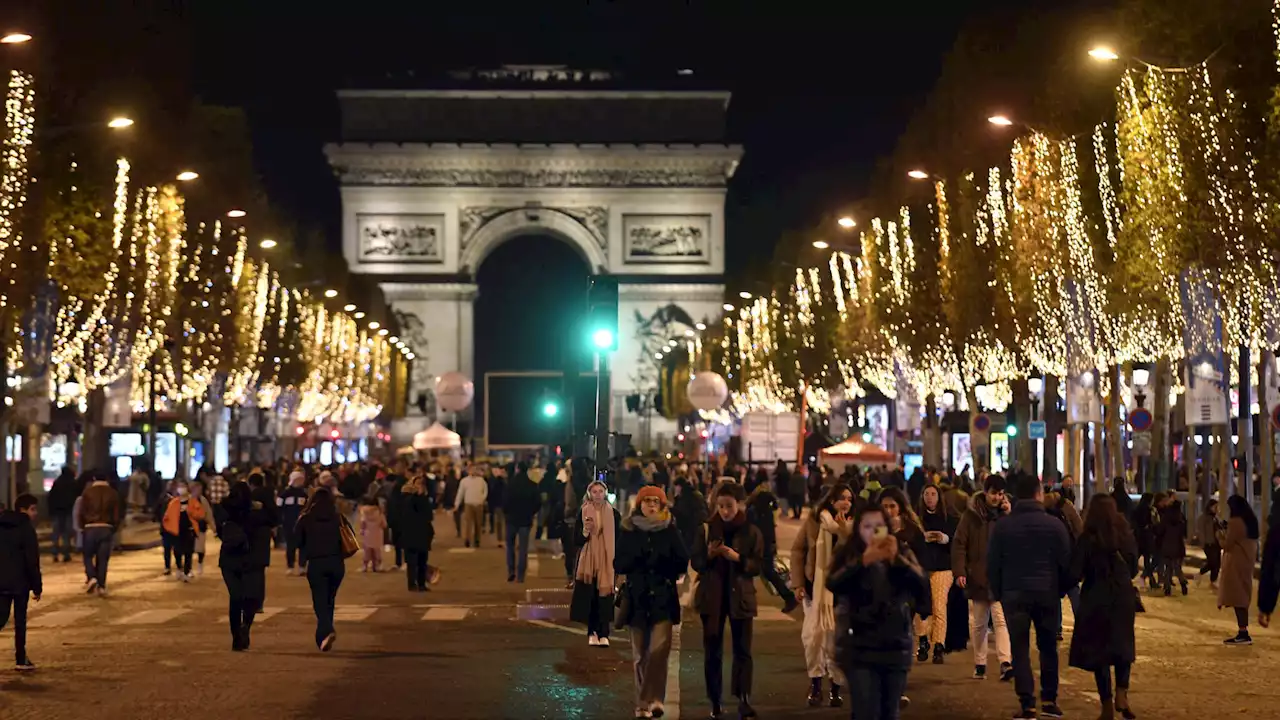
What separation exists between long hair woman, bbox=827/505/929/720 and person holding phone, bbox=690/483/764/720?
130 inches

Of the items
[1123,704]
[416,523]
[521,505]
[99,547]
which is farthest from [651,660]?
[521,505]

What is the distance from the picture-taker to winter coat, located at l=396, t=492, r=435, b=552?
33.7m

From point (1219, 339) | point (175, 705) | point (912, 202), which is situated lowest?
point (175, 705)

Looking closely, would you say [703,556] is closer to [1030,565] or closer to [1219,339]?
[1030,565]

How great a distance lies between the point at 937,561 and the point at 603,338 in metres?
6.83

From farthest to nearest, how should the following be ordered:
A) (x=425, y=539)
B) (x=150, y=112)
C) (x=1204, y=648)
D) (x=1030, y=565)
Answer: (x=150, y=112) < (x=425, y=539) < (x=1204, y=648) < (x=1030, y=565)

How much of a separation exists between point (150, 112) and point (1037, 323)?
1998cm

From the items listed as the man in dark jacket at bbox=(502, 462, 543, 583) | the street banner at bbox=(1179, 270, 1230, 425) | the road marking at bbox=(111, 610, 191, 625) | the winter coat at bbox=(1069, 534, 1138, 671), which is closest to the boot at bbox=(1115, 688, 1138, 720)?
the winter coat at bbox=(1069, 534, 1138, 671)

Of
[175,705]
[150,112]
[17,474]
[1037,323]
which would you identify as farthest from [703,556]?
[17,474]

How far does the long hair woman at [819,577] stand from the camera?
18125 mm

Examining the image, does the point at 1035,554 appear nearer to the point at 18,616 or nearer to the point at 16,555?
the point at 16,555

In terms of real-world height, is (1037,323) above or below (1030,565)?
above

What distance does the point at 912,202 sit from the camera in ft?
206

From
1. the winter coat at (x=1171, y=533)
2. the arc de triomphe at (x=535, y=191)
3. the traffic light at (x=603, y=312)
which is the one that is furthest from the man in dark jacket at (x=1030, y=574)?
the arc de triomphe at (x=535, y=191)
